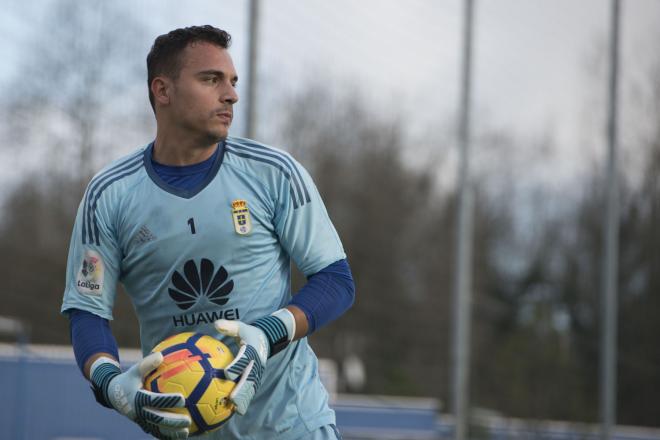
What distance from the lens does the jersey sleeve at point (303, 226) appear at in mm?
3205

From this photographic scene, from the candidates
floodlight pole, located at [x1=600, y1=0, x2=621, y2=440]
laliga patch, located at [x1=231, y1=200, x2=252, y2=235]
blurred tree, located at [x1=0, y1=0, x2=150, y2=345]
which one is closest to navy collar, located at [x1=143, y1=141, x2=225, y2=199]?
laliga patch, located at [x1=231, y1=200, x2=252, y2=235]

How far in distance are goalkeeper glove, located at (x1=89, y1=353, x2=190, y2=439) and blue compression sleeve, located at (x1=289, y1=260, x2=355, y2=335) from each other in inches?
19.7

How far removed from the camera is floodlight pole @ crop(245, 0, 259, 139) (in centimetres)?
655

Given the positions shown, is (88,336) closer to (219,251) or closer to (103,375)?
(103,375)

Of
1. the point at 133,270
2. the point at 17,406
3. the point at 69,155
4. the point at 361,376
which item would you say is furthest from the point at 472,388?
the point at 133,270

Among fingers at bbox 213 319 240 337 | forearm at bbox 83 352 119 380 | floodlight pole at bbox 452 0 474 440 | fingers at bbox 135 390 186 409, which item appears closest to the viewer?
fingers at bbox 135 390 186 409

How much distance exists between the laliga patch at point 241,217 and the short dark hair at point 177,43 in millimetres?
458

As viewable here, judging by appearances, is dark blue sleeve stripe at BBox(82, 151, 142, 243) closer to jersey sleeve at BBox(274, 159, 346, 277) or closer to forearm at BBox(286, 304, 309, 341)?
jersey sleeve at BBox(274, 159, 346, 277)

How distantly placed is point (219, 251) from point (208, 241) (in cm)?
5

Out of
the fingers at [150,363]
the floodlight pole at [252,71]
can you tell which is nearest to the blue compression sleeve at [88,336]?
the fingers at [150,363]

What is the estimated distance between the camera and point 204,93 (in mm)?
3186

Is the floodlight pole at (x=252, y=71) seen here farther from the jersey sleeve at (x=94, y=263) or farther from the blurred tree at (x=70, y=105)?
the blurred tree at (x=70, y=105)

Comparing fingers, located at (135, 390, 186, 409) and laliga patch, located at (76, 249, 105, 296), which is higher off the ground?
laliga patch, located at (76, 249, 105, 296)

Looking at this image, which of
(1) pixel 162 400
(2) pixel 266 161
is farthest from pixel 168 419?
(2) pixel 266 161
